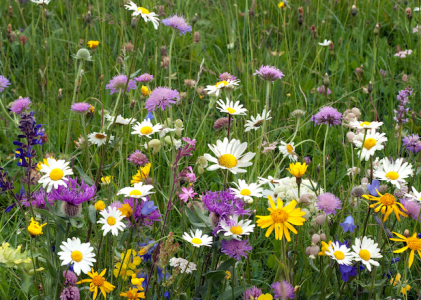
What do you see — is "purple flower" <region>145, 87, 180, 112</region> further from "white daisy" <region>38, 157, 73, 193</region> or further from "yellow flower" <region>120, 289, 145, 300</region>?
"yellow flower" <region>120, 289, 145, 300</region>

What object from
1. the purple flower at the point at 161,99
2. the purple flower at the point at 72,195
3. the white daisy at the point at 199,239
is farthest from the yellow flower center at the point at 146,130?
the white daisy at the point at 199,239

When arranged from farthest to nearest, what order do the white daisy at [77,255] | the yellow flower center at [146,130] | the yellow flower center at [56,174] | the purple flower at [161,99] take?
the purple flower at [161,99] → the yellow flower center at [146,130] → the yellow flower center at [56,174] → the white daisy at [77,255]

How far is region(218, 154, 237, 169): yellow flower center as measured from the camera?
1.30 meters

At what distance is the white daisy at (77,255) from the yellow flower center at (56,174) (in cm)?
17

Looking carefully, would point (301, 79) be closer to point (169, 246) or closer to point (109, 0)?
point (109, 0)

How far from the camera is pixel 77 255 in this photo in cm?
109

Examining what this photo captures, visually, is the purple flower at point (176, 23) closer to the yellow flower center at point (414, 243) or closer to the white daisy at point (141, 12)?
the white daisy at point (141, 12)

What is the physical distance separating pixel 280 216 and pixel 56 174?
587mm

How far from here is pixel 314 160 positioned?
222cm

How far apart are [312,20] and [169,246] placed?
2928 millimetres

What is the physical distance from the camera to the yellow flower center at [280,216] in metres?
1.12

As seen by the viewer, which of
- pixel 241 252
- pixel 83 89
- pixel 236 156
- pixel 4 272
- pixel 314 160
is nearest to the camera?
pixel 241 252

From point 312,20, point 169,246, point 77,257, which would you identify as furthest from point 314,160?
point 312,20

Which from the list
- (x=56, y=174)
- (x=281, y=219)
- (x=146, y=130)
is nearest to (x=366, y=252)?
(x=281, y=219)
